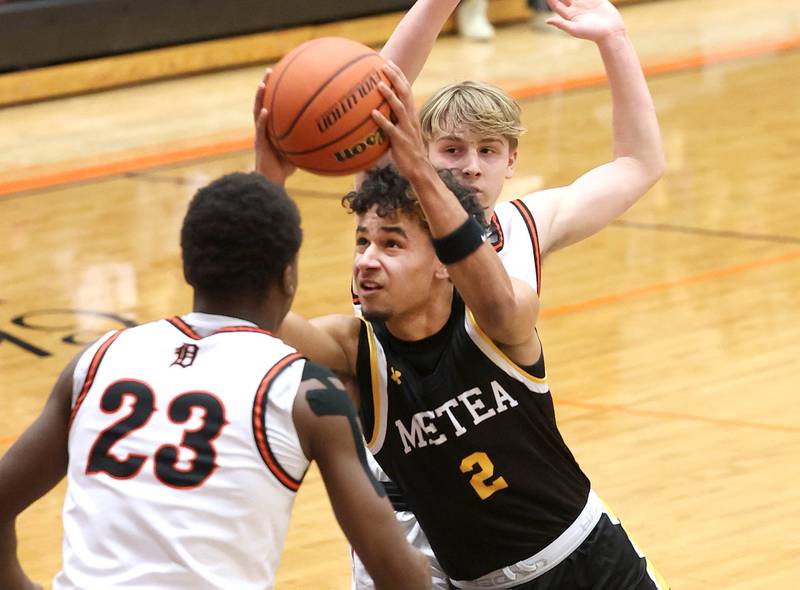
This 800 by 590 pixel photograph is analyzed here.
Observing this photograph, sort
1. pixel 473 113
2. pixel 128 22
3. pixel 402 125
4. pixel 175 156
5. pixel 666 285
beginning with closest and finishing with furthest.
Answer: pixel 402 125 < pixel 473 113 < pixel 666 285 < pixel 175 156 < pixel 128 22

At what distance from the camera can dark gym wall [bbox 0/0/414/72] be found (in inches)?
534

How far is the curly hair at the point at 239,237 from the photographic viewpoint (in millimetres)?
2748

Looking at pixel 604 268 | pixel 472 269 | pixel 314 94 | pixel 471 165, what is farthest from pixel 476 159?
pixel 604 268

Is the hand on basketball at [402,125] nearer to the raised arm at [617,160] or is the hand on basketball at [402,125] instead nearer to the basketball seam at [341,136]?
the basketball seam at [341,136]

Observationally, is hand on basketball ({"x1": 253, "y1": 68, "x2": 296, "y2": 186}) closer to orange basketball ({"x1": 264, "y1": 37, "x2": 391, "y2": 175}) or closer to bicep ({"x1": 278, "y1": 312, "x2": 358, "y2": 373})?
orange basketball ({"x1": 264, "y1": 37, "x2": 391, "y2": 175})

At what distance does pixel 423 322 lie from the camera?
3.60m

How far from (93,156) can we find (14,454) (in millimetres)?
9288

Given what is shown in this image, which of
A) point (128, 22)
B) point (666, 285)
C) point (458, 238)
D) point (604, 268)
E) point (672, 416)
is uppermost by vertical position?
point (458, 238)

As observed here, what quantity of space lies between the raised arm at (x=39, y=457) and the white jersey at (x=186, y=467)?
0.06m

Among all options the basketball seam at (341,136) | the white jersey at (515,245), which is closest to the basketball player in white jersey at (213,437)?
the basketball seam at (341,136)

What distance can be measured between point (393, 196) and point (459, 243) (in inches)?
13.8

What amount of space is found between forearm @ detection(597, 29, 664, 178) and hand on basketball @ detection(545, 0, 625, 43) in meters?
0.02

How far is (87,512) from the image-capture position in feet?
8.90

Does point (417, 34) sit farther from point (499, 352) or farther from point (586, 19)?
point (499, 352)
